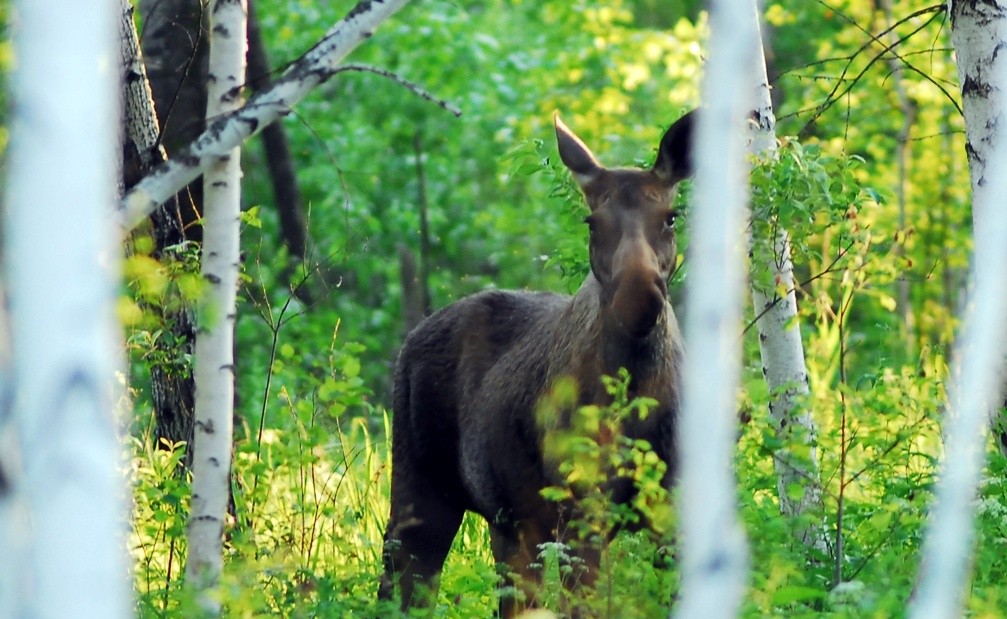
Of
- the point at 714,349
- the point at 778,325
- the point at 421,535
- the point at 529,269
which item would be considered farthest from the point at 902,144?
the point at 714,349

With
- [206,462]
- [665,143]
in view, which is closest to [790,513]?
[665,143]

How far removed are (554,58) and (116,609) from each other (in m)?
19.1

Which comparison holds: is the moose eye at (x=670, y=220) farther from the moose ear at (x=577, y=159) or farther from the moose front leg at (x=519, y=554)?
the moose front leg at (x=519, y=554)

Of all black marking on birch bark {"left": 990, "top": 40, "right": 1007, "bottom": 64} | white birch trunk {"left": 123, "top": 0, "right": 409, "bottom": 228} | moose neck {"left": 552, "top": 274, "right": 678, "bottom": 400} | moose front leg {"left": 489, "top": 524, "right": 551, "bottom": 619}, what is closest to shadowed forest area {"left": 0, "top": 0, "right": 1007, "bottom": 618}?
white birch trunk {"left": 123, "top": 0, "right": 409, "bottom": 228}

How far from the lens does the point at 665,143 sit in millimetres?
6137

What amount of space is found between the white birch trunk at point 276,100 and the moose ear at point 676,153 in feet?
6.67

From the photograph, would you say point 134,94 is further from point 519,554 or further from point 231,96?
point 519,554

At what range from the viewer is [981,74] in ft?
18.9

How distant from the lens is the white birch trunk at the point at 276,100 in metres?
4.26

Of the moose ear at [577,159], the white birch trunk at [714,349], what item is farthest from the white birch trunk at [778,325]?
the white birch trunk at [714,349]

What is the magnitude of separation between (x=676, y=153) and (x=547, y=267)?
0.92 meters

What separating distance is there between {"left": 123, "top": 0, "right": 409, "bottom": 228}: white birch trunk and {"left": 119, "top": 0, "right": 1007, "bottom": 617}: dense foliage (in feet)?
1.32

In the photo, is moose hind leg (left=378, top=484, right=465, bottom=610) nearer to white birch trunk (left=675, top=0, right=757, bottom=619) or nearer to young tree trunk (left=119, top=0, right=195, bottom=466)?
young tree trunk (left=119, top=0, right=195, bottom=466)

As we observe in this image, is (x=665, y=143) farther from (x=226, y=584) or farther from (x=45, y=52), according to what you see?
(x=45, y=52)
